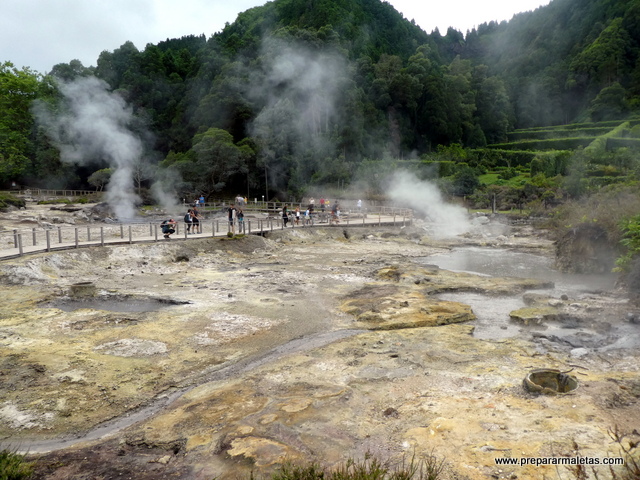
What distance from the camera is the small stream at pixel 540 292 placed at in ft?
28.3

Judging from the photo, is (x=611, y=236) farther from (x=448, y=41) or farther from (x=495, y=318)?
(x=448, y=41)

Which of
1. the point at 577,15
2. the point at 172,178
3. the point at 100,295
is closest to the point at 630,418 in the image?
the point at 100,295

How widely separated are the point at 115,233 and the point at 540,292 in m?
19.7

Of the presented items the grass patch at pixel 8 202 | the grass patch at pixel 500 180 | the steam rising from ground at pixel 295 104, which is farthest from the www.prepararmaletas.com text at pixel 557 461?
the steam rising from ground at pixel 295 104

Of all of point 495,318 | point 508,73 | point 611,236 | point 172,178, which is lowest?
point 495,318

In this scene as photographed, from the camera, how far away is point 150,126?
2276 inches

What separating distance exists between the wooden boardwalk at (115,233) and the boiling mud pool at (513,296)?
27.6 ft

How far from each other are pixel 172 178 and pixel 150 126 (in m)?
19.1

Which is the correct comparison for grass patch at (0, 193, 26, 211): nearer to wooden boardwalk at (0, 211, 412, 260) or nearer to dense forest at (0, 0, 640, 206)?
dense forest at (0, 0, 640, 206)

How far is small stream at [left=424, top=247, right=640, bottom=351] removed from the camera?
8.63 meters

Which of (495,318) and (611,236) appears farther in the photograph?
(611,236)

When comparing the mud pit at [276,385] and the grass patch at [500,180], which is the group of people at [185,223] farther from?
the grass patch at [500,180]

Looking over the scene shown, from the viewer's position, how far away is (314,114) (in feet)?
165

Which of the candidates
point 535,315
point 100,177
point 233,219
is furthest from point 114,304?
point 100,177
